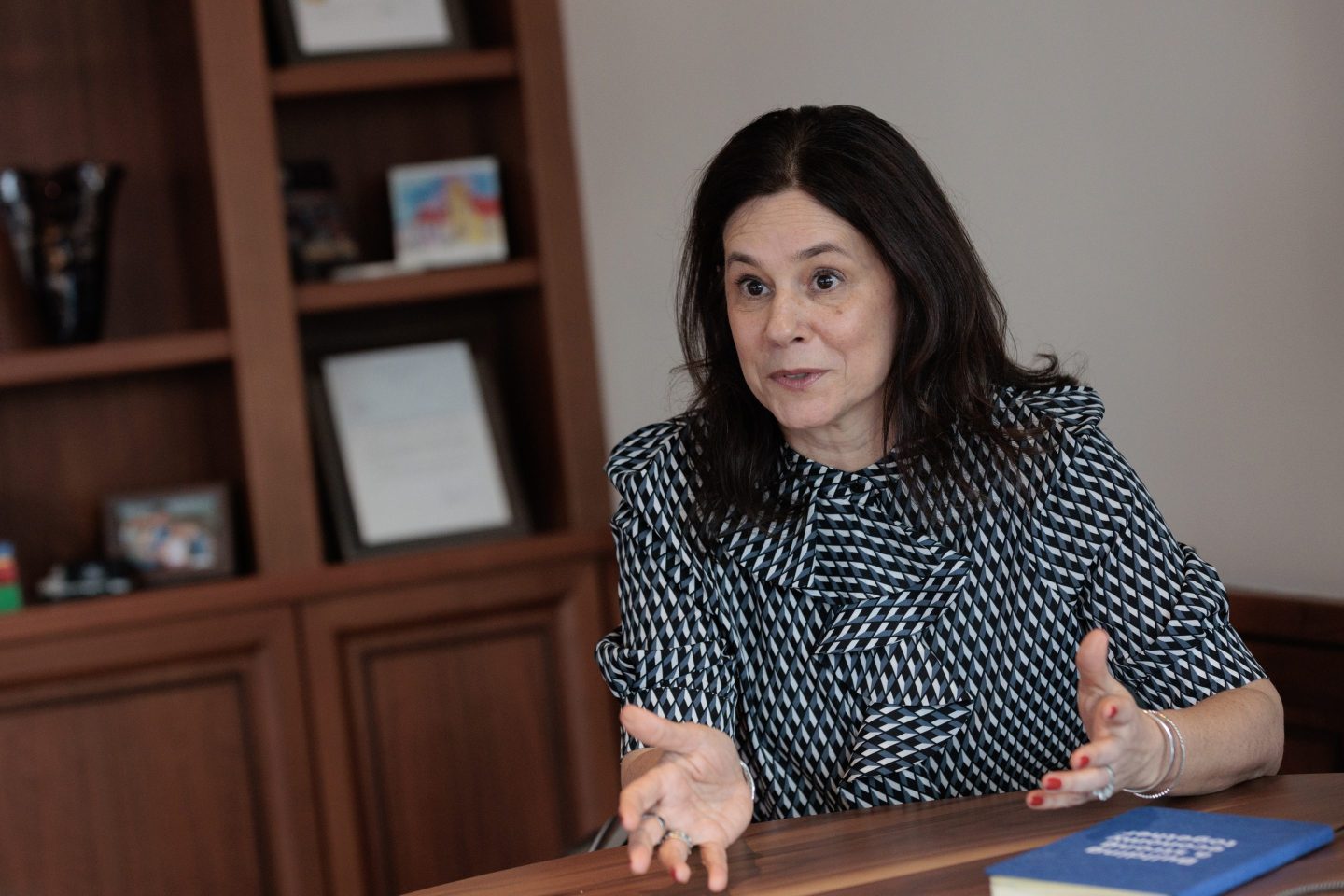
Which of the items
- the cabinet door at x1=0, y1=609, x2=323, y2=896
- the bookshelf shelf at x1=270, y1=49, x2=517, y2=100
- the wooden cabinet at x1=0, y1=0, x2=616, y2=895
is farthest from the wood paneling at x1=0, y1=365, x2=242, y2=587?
the bookshelf shelf at x1=270, y1=49, x2=517, y2=100

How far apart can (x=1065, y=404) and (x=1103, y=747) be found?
0.58m

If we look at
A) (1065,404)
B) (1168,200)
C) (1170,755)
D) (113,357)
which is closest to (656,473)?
(1065,404)

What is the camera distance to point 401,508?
3.07m

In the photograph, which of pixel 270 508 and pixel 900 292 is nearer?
pixel 900 292

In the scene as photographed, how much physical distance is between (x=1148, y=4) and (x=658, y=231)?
1.22m

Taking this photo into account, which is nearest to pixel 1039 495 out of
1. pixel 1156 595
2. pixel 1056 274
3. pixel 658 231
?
pixel 1156 595

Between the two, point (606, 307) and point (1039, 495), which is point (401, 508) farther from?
point (1039, 495)

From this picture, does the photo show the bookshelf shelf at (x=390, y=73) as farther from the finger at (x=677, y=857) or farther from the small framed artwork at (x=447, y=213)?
the finger at (x=677, y=857)

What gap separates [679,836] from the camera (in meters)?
1.33

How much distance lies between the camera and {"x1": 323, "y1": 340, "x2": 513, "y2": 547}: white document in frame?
3.06 m

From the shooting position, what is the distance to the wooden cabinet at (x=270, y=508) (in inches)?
111

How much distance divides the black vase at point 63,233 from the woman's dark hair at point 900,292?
152cm

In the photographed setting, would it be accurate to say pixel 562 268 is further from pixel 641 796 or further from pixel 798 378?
pixel 641 796

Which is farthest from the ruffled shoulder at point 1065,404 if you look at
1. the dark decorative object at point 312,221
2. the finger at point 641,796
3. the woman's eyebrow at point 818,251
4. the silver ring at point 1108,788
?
the dark decorative object at point 312,221
